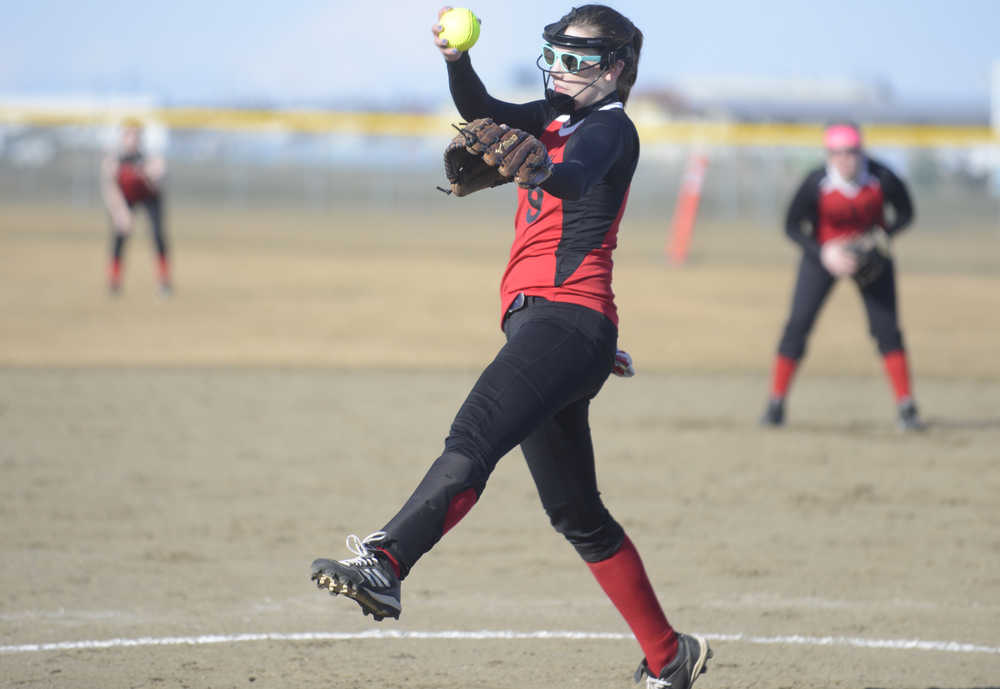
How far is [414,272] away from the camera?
22703 millimetres

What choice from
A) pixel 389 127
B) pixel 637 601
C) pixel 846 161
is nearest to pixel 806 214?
pixel 846 161

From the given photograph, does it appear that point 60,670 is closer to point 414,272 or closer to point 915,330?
point 915,330

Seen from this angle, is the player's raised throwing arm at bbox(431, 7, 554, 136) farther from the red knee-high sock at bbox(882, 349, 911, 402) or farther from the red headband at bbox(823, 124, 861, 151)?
the red knee-high sock at bbox(882, 349, 911, 402)

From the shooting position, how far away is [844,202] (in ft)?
30.7

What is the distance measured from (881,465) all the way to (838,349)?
603cm

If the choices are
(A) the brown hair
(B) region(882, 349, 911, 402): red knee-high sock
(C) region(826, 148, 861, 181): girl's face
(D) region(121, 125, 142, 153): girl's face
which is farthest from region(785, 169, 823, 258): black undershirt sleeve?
(D) region(121, 125, 142, 153): girl's face

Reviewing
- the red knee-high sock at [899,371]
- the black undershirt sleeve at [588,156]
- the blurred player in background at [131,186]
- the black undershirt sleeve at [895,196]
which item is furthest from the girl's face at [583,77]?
the blurred player in background at [131,186]

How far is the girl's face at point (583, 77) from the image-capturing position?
12.8 feet

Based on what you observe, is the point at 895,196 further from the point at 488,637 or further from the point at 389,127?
the point at 389,127

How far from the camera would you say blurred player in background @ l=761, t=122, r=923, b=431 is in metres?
9.20

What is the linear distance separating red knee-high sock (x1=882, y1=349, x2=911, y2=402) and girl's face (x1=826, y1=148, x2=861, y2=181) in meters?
1.30

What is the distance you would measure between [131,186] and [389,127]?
17135 mm

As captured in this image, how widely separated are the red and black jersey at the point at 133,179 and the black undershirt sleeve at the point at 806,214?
10075 mm

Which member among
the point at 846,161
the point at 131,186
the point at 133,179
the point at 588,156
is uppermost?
the point at 588,156
